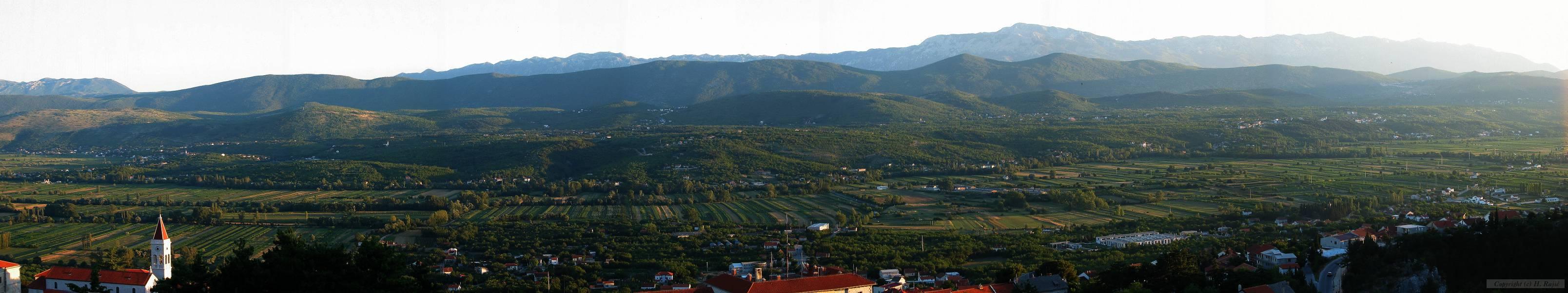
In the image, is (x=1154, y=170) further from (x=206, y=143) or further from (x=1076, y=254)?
(x=206, y=143)

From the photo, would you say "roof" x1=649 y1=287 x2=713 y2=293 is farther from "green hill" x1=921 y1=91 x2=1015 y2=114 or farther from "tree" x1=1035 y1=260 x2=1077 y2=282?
"green hill" x1=921 y1=91 x2=1015 y2=114

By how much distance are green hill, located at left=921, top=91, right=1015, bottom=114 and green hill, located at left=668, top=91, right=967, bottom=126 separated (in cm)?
234

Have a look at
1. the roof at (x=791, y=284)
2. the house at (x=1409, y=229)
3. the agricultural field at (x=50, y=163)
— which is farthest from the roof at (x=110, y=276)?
the agricultural field at (x=50, y=163)

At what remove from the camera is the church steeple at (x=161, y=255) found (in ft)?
104

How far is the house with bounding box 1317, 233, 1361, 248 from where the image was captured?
1485 inches

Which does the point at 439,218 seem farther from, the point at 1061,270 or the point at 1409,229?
the point at 1409,229

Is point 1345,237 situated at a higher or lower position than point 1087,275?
higher

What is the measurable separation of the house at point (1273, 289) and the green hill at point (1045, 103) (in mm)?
118953

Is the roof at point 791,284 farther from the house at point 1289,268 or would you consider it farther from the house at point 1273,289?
the house at point 1289,268

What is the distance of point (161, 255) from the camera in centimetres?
3238

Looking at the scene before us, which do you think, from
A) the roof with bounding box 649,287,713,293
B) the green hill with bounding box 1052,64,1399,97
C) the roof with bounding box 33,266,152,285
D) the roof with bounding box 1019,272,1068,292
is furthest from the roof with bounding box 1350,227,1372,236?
the green hill with bounding box 1052,64,1399,97

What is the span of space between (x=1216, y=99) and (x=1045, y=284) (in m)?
133

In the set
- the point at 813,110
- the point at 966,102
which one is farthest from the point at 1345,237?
the point at 966,102

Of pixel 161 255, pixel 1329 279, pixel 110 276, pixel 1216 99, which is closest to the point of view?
pixel 1329 279
